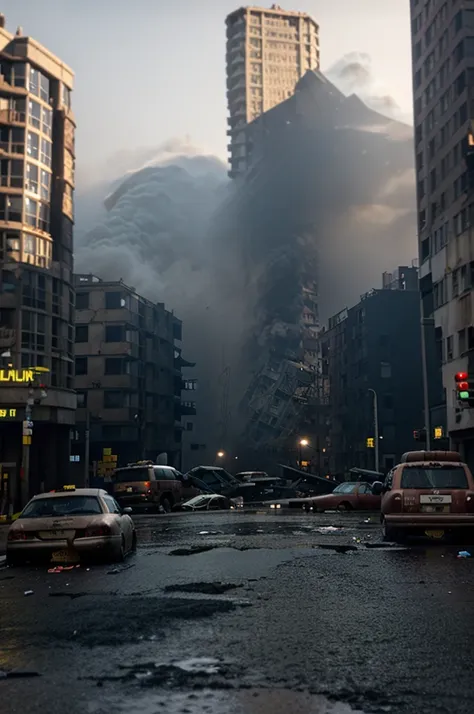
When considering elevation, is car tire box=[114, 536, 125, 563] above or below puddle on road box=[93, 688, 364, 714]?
above

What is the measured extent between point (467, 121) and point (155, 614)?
53042 mm

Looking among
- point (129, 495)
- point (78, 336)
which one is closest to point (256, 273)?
point (78, 336)

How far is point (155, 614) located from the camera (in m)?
8.50

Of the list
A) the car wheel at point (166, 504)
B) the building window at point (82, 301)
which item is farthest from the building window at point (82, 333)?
the car wheel at point (166, 504)

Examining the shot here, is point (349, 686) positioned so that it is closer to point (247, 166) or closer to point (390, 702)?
point (390, 702)

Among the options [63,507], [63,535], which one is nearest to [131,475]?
[63,507]

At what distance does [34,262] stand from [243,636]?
55.0 metres

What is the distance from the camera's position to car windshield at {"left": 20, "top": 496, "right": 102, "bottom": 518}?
13.9 meters

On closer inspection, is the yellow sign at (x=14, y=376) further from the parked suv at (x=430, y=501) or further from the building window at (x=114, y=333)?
the parked suv at (x=430, y=501)

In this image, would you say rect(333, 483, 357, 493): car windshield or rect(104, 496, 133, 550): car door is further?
rect(333, 483, 357, 493): car windshield

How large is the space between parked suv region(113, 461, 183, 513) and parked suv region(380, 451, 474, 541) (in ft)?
52.9

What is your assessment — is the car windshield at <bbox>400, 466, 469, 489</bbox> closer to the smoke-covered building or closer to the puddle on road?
the puddle on road

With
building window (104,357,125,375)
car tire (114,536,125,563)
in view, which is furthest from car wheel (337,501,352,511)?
building window (104,357,125,375)

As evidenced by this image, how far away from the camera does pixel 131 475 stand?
31.8 metres
